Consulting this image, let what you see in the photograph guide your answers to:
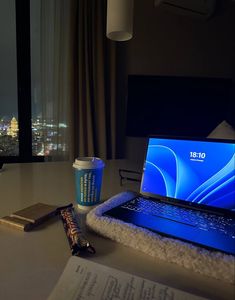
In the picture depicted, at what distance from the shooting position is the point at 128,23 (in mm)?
924

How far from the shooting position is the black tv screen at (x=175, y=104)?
2.47 meters

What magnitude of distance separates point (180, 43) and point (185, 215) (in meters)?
2.35

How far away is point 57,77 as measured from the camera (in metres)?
2.57

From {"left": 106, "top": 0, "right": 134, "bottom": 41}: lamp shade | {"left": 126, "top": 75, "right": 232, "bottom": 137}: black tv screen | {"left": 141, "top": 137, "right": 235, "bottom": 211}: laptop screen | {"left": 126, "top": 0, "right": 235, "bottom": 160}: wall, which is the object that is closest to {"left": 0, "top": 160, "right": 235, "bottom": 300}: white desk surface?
{"left": 141, "top": 137, "right": 235, "bottom": 211}: laptop screen

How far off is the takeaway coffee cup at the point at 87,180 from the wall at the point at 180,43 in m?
1.82

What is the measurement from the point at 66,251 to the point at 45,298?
140mm

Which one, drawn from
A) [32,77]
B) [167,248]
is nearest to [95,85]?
[32,77]

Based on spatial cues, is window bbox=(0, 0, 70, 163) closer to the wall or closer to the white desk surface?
the wall

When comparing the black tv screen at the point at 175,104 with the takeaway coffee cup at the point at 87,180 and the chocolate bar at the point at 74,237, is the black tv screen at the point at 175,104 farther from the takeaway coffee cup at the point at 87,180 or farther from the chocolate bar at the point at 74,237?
the chocolate bar at the point at 74,237

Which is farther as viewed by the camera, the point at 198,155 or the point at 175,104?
the point at 175,104

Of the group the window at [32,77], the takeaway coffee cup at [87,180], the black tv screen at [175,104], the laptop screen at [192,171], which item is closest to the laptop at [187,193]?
the laptop screen at [192,171]

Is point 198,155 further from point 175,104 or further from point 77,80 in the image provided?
point 77,80

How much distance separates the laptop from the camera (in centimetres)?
60

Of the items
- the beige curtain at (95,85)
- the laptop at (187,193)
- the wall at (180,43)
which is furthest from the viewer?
the wall at (180,43)
